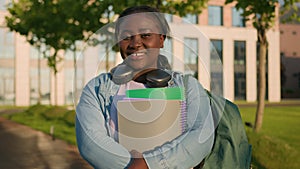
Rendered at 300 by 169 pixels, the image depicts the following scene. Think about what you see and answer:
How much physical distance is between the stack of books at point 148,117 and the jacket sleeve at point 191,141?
0.15ft

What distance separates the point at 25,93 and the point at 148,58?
134ft

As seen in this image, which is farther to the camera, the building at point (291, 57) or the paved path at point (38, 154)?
the building at point (291, 57)

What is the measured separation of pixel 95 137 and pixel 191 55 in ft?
1.81

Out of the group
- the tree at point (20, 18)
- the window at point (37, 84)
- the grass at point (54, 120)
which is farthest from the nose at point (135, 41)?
the window at point (37, 84)

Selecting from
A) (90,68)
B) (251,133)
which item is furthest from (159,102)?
(251,133)

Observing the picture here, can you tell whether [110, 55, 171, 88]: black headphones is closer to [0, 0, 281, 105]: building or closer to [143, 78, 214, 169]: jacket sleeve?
[143, 78, 214, 169]: jacket sleeve

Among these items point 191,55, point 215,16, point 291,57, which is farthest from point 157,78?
point 291,57

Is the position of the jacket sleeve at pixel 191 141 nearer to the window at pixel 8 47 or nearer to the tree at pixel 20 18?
the tree at pixel 20 18

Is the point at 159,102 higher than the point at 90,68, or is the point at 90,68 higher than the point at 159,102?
the point at 90,68

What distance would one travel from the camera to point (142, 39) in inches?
70.7

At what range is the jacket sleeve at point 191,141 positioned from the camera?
164cm

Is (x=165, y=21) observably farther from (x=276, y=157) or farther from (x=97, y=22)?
(x=97, y=22)

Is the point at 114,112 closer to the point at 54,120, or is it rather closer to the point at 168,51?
the point at 168,51

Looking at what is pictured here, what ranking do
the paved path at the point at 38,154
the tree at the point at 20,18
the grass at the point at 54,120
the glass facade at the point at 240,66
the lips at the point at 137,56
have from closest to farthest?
the lips at the point at 137,56, the paved path at the point at 38,154, the grass at the point at 54,120, the tree at the point at 20,18, the glass facade at the point at 240,66
